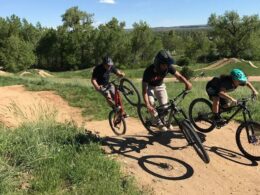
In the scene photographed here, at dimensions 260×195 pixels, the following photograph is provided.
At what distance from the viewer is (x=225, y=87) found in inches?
286

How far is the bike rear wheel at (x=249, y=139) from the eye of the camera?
682cm

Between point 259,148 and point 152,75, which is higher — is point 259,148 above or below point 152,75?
below

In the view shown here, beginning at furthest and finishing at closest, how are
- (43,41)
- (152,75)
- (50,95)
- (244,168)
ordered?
(43,41)
(50,95)
(152,75)
(244,168)

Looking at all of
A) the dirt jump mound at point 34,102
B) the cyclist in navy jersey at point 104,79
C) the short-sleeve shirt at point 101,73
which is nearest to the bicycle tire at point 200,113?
the cyclist in navy jersey at point 104,79

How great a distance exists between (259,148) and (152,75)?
89.9 inches

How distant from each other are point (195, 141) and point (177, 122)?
0.53m

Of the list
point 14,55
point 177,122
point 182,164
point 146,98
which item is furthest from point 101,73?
point 14,55

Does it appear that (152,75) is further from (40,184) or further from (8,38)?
(8,38)

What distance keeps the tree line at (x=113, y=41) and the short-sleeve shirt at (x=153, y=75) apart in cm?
6115

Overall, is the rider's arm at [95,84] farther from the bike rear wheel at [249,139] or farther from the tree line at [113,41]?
the tree line at [113,41]

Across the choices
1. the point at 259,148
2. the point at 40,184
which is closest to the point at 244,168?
the point at 259,148

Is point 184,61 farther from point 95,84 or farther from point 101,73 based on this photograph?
point 95,84

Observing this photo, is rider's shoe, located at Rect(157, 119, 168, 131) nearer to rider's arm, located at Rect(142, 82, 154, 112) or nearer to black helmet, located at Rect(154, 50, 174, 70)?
rider's arm, located at Rect(142, 82, 154, 112)

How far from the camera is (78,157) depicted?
5.94 meters
